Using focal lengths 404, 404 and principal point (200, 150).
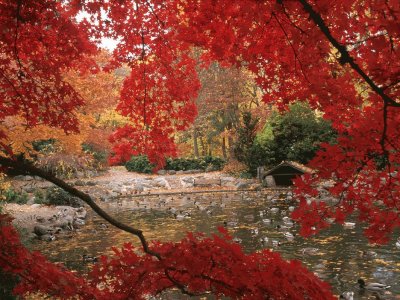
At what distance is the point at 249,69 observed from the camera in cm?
521

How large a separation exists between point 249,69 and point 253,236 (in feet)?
19.2

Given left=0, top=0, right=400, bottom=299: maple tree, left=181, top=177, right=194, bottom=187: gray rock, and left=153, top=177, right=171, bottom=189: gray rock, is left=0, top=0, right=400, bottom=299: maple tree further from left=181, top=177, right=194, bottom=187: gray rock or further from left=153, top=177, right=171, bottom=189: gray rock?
left=153, top=177, right=171, bottom=189: gray rock

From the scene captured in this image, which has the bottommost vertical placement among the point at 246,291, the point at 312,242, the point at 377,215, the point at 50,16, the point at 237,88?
the point at 312,242

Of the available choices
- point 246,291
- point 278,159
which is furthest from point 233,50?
point 278,159

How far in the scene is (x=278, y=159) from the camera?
20.7 metres

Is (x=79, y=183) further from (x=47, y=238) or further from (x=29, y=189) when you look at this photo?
(x=47, y=238)

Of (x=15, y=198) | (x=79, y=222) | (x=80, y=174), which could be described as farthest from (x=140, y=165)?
(x=79, y=222)

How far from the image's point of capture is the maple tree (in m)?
3.05

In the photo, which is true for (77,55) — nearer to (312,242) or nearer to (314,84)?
(314,84)

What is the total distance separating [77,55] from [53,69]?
40 centimetres

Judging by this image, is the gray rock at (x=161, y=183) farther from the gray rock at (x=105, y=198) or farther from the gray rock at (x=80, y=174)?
the gray rock at (x=80, y=174)

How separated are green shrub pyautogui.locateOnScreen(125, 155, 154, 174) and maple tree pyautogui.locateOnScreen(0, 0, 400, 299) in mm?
20121

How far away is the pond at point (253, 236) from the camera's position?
7.39 metres

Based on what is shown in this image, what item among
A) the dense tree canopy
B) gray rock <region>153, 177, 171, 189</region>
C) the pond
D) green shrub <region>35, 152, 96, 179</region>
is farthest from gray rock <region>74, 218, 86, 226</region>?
the dense tree canopy
